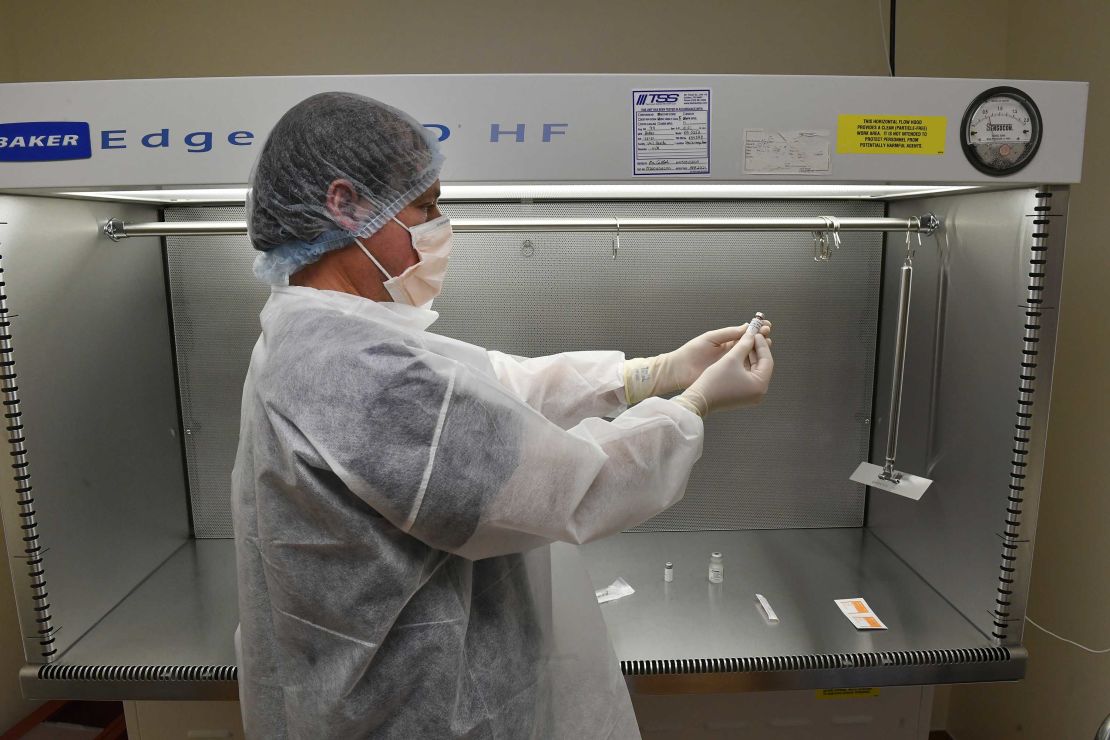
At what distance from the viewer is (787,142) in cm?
103

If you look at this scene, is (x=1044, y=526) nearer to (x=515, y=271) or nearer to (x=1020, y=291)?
(x=1020, y=291)

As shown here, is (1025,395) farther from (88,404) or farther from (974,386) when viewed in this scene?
(88,404)

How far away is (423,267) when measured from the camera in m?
0.88

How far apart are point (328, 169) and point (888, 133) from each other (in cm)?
80

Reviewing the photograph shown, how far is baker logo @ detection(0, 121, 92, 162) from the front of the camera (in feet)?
3.28

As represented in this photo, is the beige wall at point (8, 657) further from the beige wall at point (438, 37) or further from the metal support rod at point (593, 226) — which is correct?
the beige wall at point (438, 37)

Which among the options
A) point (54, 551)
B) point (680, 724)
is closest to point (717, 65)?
point (680, 724)

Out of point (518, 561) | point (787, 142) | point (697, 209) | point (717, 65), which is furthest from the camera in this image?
point (717, 65)

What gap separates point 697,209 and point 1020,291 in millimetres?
645

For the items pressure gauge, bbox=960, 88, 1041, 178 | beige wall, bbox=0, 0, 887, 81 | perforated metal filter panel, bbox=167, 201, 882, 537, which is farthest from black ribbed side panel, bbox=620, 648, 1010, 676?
beige wall, bbox=0, 0, 887, 81

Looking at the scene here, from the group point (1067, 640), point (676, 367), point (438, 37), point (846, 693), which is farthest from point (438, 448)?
point (1067, 640)

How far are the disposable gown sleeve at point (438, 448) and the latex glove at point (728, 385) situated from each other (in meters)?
0.22

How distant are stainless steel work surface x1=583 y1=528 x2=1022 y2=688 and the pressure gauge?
Result: 807 mm

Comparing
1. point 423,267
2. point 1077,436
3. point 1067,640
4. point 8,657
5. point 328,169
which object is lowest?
point 8,657
